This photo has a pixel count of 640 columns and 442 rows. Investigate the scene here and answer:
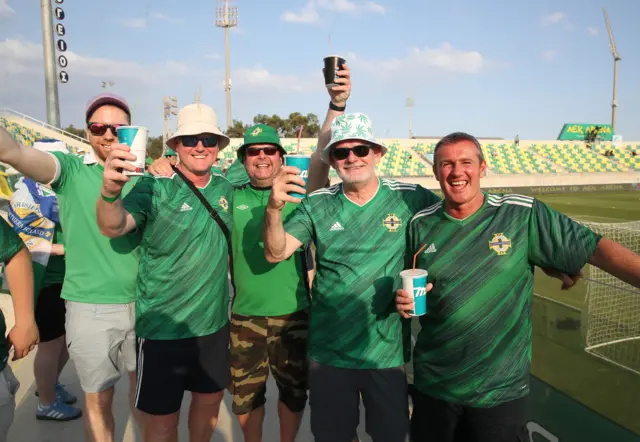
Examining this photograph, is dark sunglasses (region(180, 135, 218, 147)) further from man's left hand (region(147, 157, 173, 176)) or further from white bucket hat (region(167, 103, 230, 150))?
man's left hand (region(147, 157, 173, 176))

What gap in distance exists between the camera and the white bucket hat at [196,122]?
2.88 metres

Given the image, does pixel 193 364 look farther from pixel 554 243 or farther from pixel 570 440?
pixel 570 440

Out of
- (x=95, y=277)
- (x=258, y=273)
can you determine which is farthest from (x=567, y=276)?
(x=95, y=277)

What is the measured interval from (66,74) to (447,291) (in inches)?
753

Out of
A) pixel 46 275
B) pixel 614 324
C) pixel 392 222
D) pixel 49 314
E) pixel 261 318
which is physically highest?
pixel 392 222

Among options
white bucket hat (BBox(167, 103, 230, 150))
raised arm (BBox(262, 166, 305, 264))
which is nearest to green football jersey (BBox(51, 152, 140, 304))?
white bucket hat (BBox(167, 103, 230, 150))

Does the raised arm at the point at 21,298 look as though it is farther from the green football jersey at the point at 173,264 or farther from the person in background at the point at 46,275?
the person in background at the point at 46,275

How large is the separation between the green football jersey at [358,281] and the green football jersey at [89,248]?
1.17 meters

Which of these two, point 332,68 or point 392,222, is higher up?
point 332,68

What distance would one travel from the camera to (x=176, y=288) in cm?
276

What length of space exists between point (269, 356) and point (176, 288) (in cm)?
91

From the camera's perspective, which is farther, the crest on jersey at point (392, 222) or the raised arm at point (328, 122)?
the raised arm at point (328, 122)

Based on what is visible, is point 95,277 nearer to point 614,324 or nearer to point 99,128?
point 99,128

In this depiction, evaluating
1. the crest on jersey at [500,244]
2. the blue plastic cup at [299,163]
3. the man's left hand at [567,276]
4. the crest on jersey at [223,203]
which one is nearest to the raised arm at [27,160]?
the crest on jersey at [223,203]
